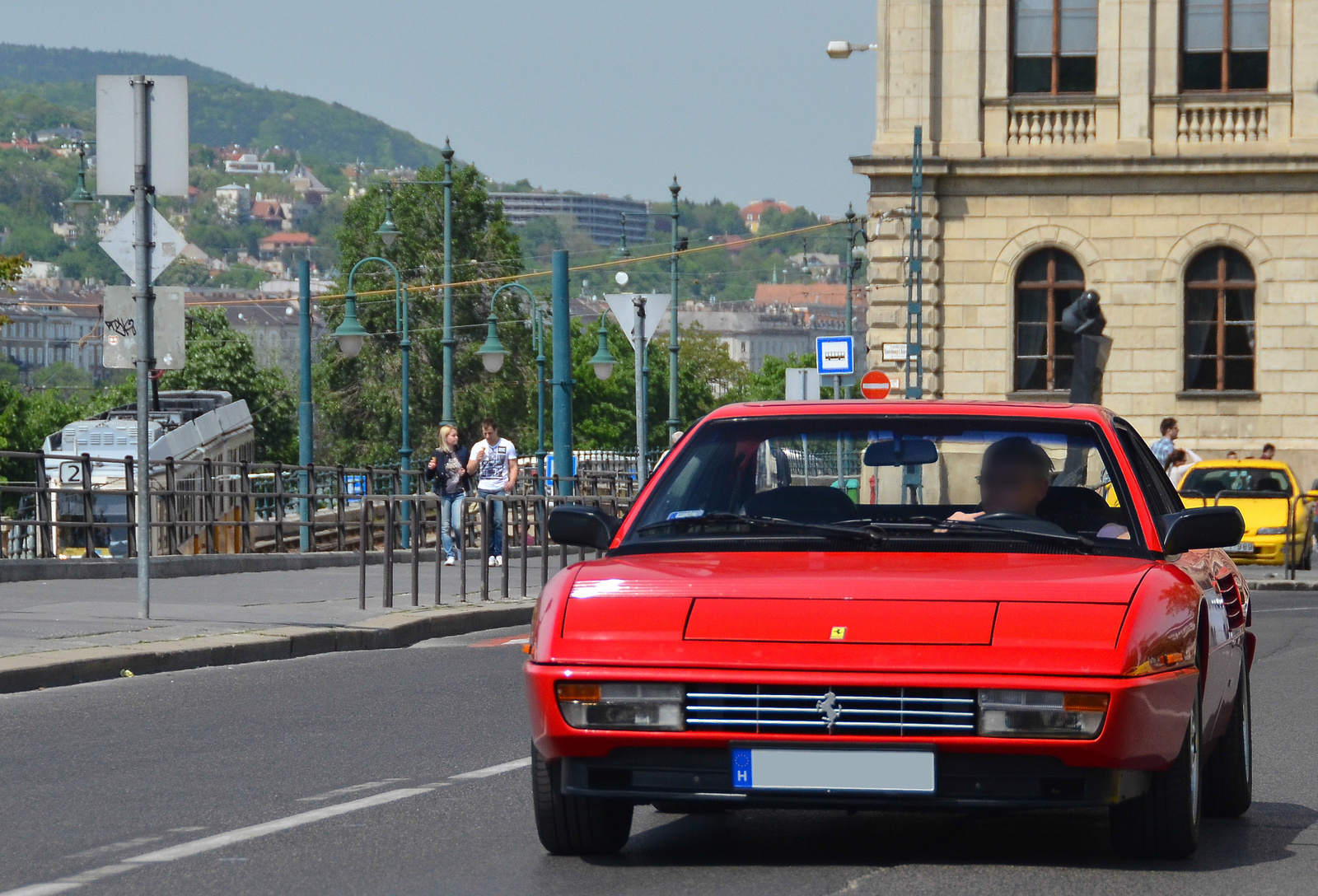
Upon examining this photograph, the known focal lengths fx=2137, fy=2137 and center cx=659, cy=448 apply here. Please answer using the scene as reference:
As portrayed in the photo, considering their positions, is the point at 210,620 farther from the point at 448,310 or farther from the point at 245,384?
the point at 245,384

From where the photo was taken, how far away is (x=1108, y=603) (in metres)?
5.50

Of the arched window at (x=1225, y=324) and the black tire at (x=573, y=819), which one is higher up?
the arched window at (x=1225, y=324)

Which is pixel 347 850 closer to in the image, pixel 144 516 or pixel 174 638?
pixel 174 638

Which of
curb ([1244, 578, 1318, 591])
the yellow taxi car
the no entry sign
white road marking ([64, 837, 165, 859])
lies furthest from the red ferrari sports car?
the no entry sign

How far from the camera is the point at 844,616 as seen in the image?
5.49 meters

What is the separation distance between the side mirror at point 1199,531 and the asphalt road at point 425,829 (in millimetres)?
896

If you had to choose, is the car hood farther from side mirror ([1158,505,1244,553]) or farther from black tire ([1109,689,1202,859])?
black tire ([1109,689,1202,859])

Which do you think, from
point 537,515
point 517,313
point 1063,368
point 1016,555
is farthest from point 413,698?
point 517,313

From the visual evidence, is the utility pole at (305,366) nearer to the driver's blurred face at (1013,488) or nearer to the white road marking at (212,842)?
the white road marking at (212,842)

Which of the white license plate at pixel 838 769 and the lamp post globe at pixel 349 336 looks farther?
the lamp post globe at pixel 349 336

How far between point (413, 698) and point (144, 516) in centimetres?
467

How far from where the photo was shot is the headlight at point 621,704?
17.9 ft

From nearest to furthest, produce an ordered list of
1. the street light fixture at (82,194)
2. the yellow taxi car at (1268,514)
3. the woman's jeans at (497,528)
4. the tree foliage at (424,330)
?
the woman's jeans at (497,528)
the yellow taxi car at (1268,514)
the street light fixture at (82,194)
the tree foliage at (424,330)

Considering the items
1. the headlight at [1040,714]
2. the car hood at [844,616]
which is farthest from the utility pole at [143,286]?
the headlight at [1040,714]
